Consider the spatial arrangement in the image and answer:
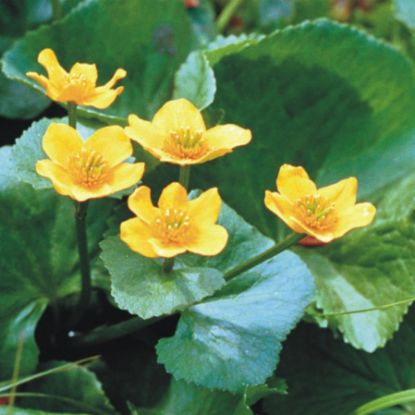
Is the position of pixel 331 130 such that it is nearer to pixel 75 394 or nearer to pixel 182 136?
pixel 182 136

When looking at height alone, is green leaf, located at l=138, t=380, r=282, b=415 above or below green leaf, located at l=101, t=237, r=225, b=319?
below

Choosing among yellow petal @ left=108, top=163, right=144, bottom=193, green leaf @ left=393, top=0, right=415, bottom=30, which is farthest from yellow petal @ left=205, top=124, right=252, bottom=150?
green leaf @ left=393, top=0, right=415, bottom=30

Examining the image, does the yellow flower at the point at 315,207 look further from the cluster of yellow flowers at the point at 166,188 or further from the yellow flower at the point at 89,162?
the yellow flower at the point at 89,162

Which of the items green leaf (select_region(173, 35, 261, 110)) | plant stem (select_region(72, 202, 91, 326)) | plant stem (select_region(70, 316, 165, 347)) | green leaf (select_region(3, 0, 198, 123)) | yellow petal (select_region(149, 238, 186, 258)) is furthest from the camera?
green leaf (select_region(3, 0, 198, 123))

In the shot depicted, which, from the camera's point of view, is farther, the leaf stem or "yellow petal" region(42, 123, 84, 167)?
the leaf stem

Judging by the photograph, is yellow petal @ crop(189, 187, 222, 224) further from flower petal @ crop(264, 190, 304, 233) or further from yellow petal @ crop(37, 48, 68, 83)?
yellow petal @ crop(37, 48, 68, 83)

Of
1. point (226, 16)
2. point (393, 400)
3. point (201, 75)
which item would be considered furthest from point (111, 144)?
point (226, 16)
